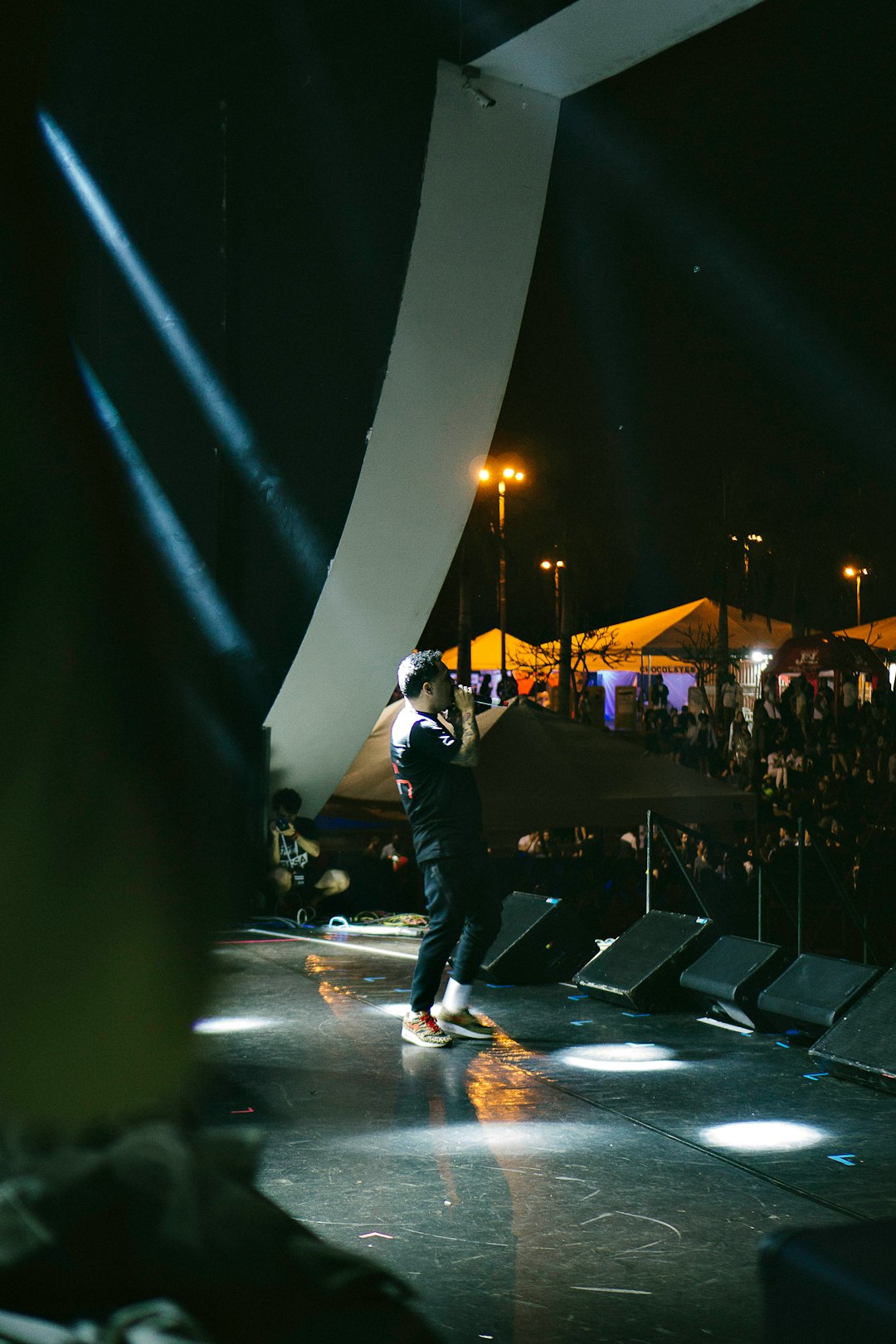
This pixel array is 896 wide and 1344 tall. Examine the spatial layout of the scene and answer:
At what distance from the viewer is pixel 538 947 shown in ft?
24.4

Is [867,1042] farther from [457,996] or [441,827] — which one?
[441,827]

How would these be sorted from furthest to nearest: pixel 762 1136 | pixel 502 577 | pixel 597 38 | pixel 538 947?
pixel 502 577 < pixel 538 947 < pixel 597 38 < pixel 762 1136

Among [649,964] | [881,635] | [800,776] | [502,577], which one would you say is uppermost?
[502,577]

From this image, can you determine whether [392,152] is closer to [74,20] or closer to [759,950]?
[74,20]

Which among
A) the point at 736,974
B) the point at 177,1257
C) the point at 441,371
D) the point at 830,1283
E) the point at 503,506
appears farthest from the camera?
the point at 503,506

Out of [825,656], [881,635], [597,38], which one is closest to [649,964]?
[597,38]

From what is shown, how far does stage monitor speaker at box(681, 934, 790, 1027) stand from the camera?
5.96m

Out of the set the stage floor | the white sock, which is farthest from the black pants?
the stage floor

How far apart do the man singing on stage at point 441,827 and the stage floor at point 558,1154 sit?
0.35 meters

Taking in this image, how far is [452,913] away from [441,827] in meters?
0.38

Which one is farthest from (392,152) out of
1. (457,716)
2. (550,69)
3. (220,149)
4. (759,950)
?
(759,950)

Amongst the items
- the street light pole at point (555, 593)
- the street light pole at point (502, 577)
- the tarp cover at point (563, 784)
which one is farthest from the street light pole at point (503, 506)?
the tarp cover at point (563, 784)

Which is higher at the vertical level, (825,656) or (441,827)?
(825,656)

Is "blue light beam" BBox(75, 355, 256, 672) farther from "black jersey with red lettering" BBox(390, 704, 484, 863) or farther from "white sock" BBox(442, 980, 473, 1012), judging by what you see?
"white sock" BBox(442, 980, 473, 1012)
